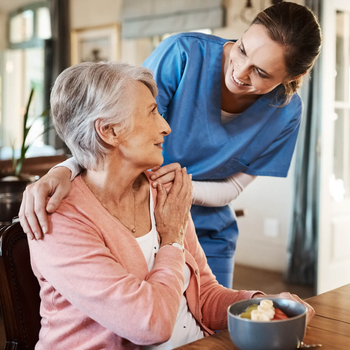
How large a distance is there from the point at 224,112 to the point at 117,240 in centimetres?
79

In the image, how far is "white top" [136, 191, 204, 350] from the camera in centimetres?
116

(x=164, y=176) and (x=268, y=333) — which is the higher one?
(x=164, y=176)

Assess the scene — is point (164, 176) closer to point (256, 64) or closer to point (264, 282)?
point (256, 64)

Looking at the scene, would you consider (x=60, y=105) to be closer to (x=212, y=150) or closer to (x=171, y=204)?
(x=171, y=204)

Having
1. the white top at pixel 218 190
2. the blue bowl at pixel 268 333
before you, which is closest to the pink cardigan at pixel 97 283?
the blue bowl at pixel 268 333

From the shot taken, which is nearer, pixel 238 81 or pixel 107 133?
pixel 107 133

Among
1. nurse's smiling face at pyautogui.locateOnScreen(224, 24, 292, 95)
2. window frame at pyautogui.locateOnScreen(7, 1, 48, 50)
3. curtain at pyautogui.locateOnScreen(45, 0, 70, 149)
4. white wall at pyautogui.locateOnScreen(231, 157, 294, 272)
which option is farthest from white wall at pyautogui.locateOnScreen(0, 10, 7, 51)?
nurse's smiling face at pyautogui.locateOnScreen(224, 24, 292, 95)

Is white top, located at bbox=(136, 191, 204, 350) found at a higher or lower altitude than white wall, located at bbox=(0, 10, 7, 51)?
lower

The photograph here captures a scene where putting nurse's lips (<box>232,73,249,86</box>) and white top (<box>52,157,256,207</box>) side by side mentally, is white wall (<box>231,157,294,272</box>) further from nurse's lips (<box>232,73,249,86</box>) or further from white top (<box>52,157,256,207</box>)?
nurse's lips (<box>232,73,249,86</box>)

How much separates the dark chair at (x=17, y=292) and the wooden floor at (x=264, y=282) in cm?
261

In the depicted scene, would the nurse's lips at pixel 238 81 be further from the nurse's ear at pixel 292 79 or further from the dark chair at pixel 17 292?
the dark chair at pixel 17 292

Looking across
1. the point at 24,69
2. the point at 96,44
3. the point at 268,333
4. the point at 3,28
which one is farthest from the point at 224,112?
the point at 3,28

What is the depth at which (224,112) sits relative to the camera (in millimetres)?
1720

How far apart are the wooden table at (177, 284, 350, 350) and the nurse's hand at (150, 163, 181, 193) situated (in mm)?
462
